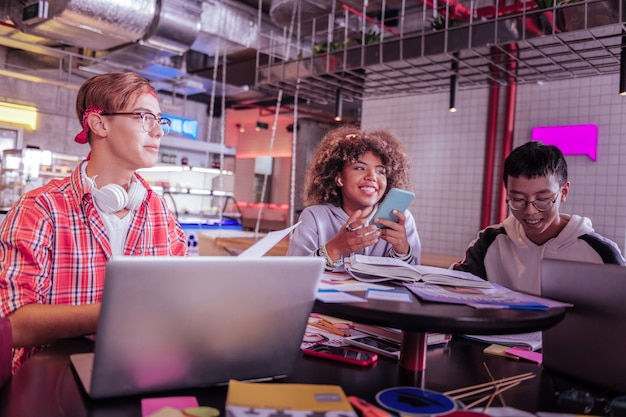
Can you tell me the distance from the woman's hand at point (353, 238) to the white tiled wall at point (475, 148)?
304 centimetres

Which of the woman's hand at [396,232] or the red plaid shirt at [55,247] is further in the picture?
the woman's hand at [396,232]

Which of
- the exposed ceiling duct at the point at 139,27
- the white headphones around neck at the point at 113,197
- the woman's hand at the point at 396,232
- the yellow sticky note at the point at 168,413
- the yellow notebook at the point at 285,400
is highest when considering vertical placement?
the exposed ceiling duct at the point at 139,27

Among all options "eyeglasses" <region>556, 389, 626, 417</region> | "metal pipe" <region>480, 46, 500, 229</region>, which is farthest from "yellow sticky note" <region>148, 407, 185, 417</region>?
"metal pipe" <region>480, 46, 500, 229</region>

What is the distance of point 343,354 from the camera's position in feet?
4.34

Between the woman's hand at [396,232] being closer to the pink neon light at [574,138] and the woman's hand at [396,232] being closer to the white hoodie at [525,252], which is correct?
the white hoodie at [525,252]

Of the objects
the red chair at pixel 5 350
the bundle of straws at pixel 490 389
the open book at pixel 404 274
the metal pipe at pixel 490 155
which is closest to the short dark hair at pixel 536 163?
A: the open book at pixel 404 274

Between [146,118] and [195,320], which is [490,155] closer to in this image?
[146,118]

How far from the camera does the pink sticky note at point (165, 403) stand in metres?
0.92

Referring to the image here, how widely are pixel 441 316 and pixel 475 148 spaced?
4293 mm

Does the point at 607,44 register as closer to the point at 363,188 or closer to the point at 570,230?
the point at 570,230

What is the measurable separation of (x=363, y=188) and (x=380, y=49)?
46.0 inches

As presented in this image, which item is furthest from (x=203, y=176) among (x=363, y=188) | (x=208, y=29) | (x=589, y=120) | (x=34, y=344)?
(x=34, y=344)

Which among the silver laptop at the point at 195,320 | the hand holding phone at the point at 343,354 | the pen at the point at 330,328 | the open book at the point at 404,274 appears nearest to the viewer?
the silver laptop at the point at 195,320

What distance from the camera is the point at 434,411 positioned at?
0.96 meters
